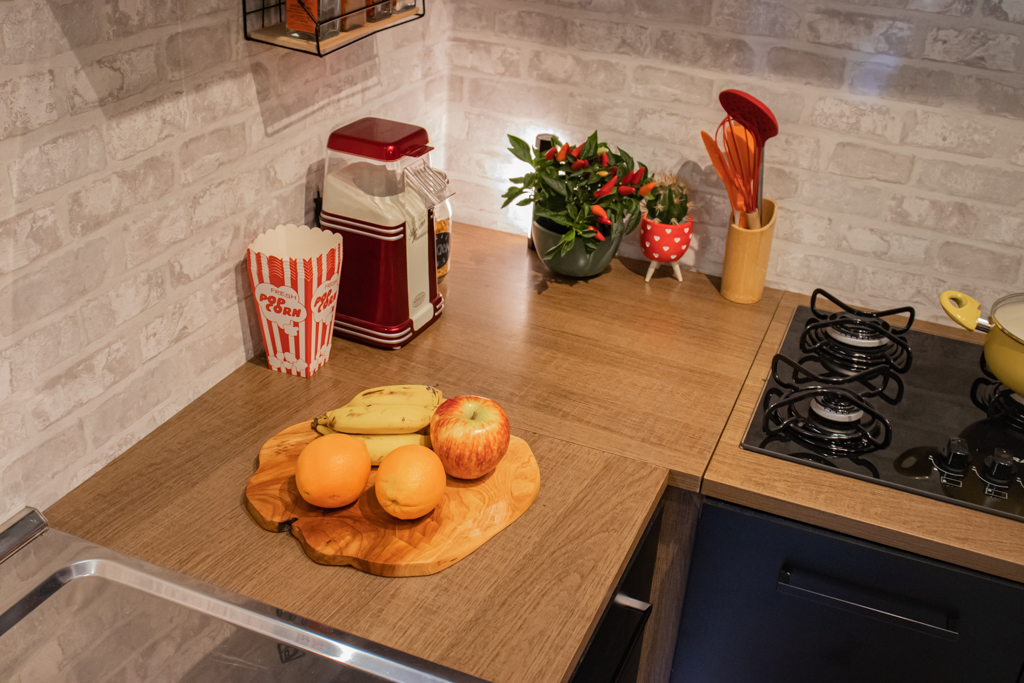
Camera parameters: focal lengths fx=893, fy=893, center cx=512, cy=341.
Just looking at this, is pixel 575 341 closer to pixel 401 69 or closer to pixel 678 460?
pixel 678 460

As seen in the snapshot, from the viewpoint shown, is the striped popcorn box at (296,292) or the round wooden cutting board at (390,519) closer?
the round wooden cutting board at (390,519)

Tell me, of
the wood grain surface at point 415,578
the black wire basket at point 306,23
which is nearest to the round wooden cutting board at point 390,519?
the wood grain surface at point 415,578

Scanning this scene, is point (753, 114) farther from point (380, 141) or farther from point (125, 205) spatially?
point (125, 205)

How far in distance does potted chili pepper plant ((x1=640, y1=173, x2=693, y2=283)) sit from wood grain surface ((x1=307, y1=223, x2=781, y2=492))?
9cm

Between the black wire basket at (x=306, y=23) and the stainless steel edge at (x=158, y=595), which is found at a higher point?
the black wire basket at (x=306, y=23)

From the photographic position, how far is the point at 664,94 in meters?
1.78

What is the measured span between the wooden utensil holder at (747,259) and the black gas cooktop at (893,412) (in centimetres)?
11

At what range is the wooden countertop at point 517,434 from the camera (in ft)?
3.32

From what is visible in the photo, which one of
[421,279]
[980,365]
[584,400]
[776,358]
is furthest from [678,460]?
[980,365]

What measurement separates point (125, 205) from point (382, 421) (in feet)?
1.43

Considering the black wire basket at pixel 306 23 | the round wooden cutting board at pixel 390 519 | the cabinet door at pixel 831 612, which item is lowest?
the cabinet door at pixel 831 612

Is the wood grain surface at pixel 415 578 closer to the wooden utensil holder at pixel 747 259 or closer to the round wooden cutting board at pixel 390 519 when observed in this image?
the round wooden cutting board at pixel 390 519

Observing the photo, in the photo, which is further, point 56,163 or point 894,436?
point 894,436

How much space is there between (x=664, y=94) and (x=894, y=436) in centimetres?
81
